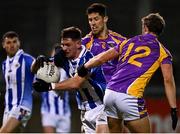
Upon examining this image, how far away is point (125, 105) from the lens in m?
8.16

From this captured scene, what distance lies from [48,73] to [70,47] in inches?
15.5

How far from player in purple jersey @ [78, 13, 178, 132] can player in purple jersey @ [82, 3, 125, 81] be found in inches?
58.4

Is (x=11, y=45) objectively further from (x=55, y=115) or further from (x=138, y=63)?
(x=138, y=63)

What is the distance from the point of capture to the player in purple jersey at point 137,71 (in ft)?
26.7

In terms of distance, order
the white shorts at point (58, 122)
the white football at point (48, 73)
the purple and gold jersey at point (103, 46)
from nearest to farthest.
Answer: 1. the white football at point (48, 73)
2. the purple and gold jersey at point (103, 46)
3. the white shorts at point (58, 122)

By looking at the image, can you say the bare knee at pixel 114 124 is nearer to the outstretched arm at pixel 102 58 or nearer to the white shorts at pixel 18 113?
the outstretched arm at pixel 102 58

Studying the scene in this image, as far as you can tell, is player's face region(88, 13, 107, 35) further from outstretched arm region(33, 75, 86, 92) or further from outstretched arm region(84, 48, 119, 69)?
outstretched arm region(84, 48, 119, 69)

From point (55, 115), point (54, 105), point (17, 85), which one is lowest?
point (55, 115)

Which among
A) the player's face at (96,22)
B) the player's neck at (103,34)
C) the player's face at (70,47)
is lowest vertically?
the player's face at (70,47)

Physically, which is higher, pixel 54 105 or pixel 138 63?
pixel 138 63

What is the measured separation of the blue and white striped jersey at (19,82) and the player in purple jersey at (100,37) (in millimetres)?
1857

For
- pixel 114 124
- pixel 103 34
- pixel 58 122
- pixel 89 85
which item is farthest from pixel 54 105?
pixel 114 124

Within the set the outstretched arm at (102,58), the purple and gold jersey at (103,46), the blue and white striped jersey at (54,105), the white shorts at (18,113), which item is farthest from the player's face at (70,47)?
the blue and white striped jersey at (54,105)

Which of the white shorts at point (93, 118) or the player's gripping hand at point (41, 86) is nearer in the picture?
the player's gripping hand at point (41, 86)
